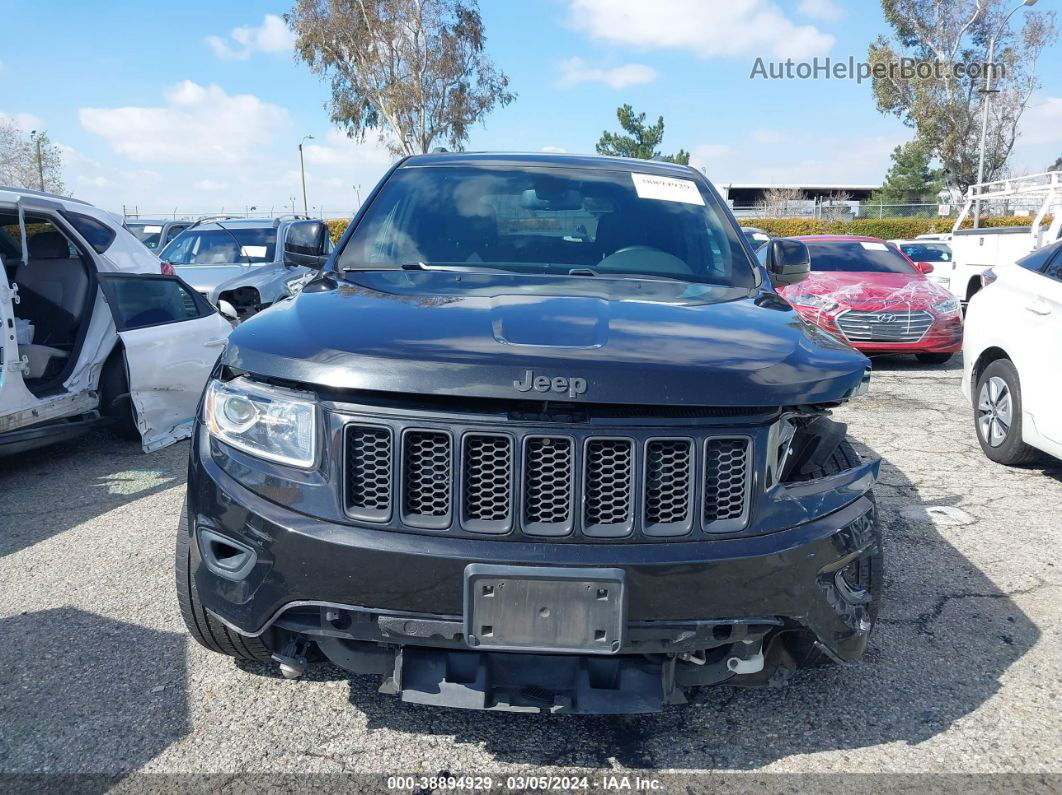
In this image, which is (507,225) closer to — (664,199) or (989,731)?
(664,199)

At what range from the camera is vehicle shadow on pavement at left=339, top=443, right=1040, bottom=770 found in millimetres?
2420

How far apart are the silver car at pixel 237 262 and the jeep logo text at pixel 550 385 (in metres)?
8.86

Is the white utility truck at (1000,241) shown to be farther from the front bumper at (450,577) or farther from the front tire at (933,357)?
the front bumper at (450,577)

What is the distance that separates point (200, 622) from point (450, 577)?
897 mm

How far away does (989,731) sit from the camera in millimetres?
2531

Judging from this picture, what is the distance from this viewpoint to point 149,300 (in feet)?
19.4

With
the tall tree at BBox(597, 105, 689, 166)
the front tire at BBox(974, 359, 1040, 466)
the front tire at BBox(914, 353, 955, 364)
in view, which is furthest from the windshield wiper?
the tall tree at BBox(597, 105, 689, 166)

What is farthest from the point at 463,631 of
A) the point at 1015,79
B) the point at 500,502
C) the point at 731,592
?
the point at 1015,79

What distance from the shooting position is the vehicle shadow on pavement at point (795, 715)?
2420 millimetres

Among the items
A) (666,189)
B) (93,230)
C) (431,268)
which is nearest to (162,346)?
(93,230)

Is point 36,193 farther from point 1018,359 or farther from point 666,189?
point 1018,359

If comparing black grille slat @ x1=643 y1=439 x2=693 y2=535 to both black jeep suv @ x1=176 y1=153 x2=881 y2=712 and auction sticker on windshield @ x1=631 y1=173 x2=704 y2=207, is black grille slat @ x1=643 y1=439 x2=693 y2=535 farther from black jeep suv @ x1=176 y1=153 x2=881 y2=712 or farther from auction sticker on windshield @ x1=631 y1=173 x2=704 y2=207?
auction sticker on windshield @ x1=631 y1=173 x2=704 y2=207

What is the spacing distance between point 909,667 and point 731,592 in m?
1.24

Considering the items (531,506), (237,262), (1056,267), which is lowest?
(531,506)
